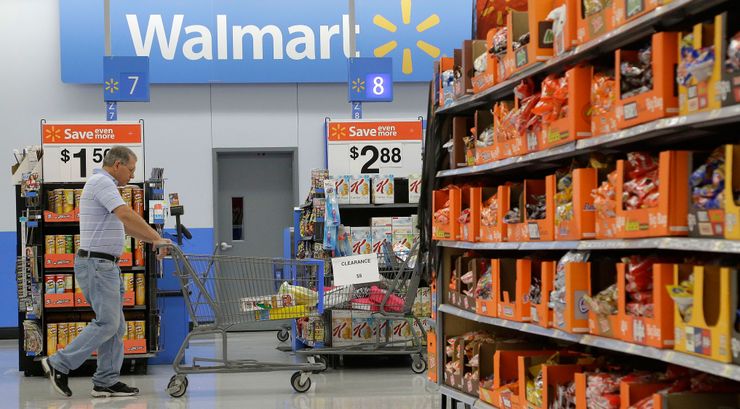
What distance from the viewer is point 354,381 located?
7.93 m

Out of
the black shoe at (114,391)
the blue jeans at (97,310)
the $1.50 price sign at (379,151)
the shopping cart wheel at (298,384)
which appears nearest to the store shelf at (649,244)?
the shopping cart wheel at (298,384)

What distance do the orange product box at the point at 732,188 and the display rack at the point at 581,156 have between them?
0.04m

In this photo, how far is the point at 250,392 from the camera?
7.55m

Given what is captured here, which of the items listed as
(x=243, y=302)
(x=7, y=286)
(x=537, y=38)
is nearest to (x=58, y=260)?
(x=243, y=302)

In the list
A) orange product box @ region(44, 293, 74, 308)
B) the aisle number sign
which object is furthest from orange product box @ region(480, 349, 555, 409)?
the aisle number sign

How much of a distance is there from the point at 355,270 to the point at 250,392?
1252 mm

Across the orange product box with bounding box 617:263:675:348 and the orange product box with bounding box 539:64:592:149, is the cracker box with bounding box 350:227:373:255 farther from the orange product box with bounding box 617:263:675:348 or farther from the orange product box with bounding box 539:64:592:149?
the orange product box with bounding box 617:263:675:348

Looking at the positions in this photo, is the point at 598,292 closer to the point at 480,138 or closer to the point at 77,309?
the point at 480,138

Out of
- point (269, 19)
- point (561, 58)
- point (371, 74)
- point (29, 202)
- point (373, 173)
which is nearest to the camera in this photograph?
point (561, 58)

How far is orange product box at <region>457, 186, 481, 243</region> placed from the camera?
4953mm

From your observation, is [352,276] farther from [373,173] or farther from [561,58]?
[561,58]

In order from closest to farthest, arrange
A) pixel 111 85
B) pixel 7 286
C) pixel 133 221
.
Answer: pixel 133 221, pixel 111 85, pixel 7 286

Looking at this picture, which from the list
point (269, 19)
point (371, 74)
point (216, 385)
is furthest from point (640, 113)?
point (269, 19)

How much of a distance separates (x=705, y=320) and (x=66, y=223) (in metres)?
6.60
